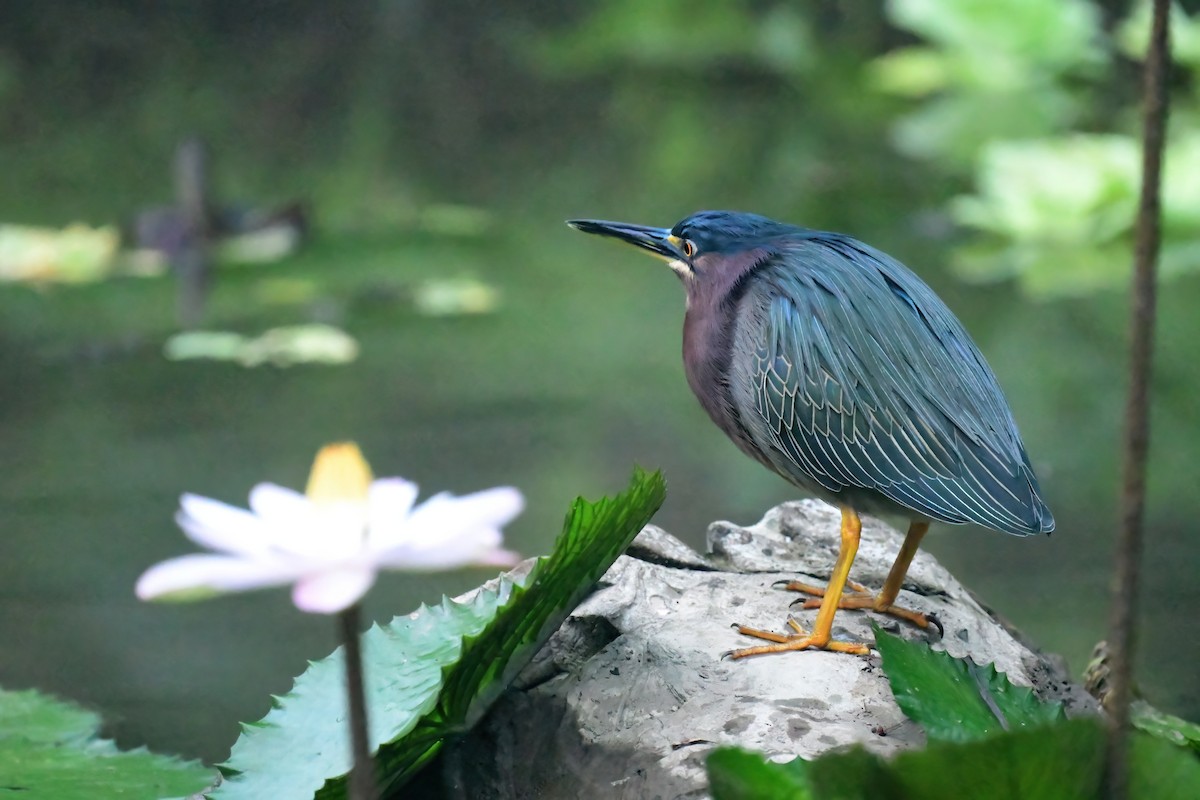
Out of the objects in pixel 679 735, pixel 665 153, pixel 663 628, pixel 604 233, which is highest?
pixel 665 153

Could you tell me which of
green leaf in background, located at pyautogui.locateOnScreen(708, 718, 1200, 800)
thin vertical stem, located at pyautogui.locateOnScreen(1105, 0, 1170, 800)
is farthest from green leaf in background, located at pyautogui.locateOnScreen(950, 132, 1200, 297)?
thin vertical stem, located at pyautogui.locateOnScreen(1105, 0, 1170, 800)

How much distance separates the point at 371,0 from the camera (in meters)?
2.90

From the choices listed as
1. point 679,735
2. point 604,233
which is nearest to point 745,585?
point 679,735

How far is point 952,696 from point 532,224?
7.12ft

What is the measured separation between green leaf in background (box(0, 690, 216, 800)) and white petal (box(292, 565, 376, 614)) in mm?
863

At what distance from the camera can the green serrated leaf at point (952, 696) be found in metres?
0.80

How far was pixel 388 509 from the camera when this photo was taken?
1.60ft

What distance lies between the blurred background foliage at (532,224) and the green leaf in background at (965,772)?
1.30 metres

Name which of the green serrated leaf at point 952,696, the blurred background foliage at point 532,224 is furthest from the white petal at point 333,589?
the blurred background foliage at point 532,224

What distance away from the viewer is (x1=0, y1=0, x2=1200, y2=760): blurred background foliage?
218 cm

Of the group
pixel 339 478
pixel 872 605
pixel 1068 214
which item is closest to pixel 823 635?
pixel 872 605

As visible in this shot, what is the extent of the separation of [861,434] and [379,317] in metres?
1.73

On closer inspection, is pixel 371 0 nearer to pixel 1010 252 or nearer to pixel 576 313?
pixel 576 313

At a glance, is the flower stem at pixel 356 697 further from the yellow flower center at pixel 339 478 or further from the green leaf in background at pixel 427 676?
the green leaf in background at pixel 427 676
